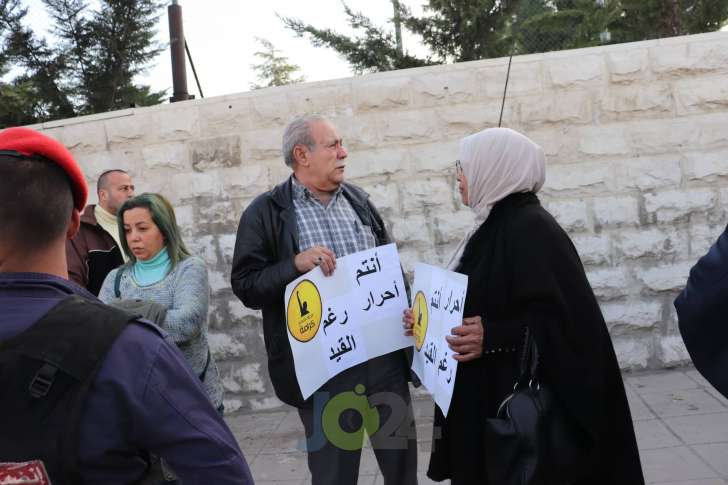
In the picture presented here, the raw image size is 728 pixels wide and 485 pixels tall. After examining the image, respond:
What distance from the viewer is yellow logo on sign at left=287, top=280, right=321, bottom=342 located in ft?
10.4

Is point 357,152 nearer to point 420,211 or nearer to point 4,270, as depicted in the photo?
point 420,211

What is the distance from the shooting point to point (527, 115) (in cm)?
570

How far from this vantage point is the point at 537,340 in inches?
102

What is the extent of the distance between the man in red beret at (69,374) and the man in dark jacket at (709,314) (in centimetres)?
97

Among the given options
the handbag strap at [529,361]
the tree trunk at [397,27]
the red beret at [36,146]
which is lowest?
the handbag strap at [529,361]

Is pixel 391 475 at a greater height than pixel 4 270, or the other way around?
pixel 4 270

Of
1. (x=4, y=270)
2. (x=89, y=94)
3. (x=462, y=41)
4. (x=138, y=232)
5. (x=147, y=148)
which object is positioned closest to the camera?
(x=4, y=270)

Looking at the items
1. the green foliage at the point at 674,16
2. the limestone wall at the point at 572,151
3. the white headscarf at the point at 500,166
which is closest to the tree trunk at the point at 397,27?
the green foliage at the point at 674,16

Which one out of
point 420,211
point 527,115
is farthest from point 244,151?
point 527,115

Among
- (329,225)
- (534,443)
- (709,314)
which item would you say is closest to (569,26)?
(329,225)

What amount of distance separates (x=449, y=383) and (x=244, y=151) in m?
3.61

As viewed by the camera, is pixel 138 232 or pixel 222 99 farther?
pixel 222 99

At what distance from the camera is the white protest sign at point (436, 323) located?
2.74 m

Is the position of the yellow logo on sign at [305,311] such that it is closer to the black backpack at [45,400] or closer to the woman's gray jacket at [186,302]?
the woman's gray jacket at [186,302]
